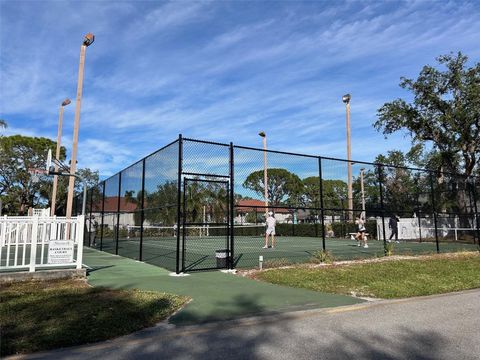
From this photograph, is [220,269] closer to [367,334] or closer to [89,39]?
[367,334]

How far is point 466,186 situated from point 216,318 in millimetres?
17501

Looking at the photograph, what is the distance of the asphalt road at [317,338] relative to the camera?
4.50 metres

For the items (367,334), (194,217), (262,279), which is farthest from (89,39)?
(367,334)

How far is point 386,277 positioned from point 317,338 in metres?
5.60

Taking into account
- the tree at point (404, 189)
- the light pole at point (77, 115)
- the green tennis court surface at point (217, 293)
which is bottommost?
the green tennis court surface at point (217, 293)

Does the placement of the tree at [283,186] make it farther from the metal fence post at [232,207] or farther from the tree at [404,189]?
the tree at [404,189]

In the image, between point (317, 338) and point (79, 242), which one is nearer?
point (317, 338)

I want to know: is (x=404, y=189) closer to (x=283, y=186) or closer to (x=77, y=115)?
(x=283, y=186)

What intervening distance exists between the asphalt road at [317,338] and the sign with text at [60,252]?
5.09 metres

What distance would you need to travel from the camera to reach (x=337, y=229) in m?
31.2

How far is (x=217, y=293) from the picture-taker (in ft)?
26.4

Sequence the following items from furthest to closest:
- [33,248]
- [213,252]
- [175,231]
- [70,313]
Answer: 1. [213,252]
2. [175,231]
3. [33,248]
4. [70,313]

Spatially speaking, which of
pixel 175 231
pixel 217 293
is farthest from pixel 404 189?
pixel 217 293

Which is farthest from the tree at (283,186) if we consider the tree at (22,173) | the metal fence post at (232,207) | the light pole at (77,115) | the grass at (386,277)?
the tree at (22,173)
